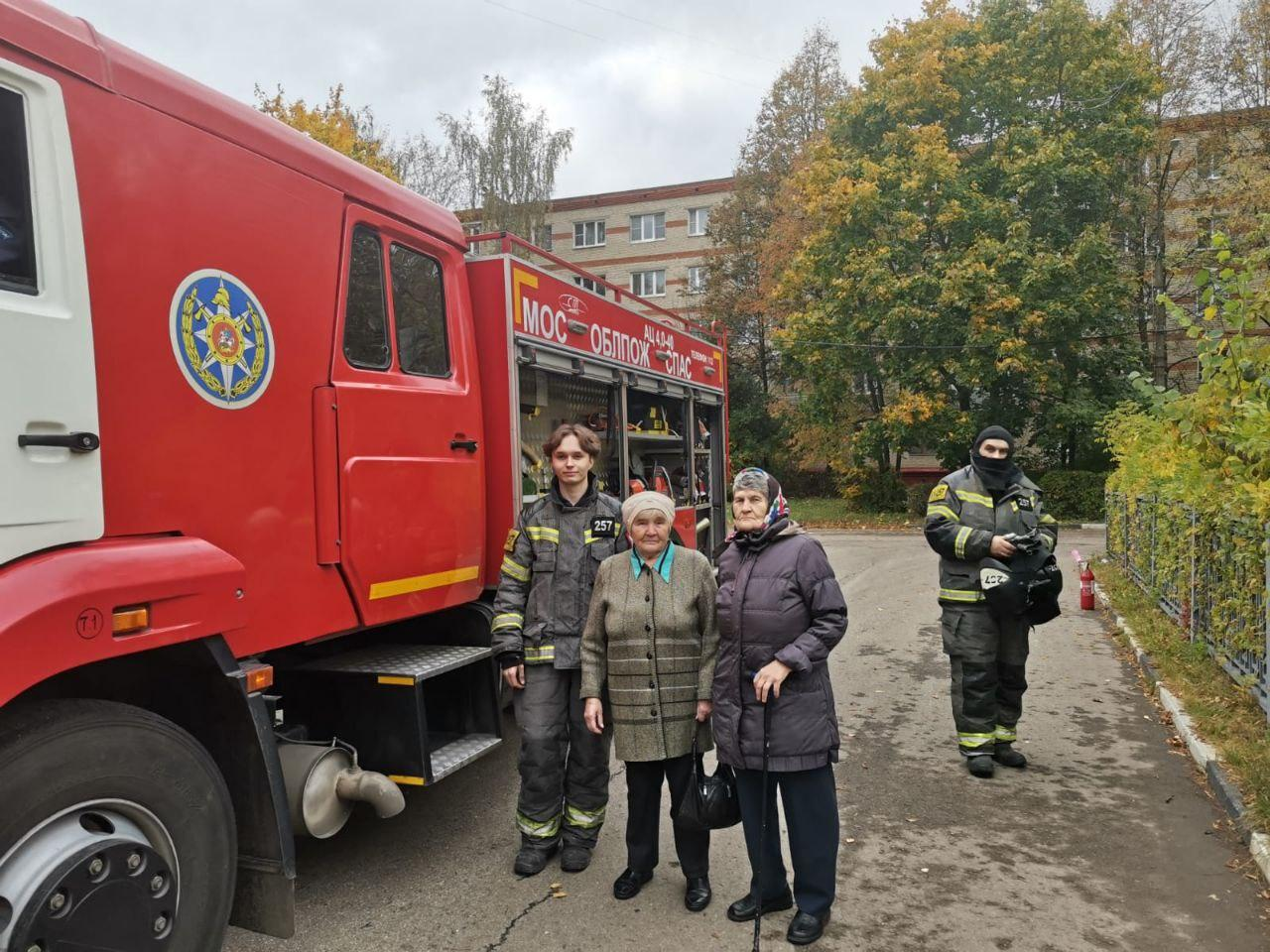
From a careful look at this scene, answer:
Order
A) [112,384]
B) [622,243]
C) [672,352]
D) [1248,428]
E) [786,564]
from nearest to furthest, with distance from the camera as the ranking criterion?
[112,384], [786,564], [1248,428], [672,352], [622,243]

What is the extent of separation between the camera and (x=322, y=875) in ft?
11.8

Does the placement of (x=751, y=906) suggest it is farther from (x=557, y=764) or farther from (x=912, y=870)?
(x=557, y=764)

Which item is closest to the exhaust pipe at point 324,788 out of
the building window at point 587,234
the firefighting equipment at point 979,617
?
the firefighting equipment at point 979,617

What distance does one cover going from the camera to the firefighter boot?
485cm

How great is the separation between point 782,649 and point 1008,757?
262cm

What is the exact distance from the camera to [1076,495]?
71.8 ft

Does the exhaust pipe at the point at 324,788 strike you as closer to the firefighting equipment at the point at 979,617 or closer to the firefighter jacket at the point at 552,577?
the firefighter jacket at the point at 552,577

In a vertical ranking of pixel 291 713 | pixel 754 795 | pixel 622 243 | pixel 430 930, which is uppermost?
pixel 622 243

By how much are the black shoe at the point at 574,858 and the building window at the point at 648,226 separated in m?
37.6

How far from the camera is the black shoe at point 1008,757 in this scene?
15.9 feet

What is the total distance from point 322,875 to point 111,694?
4.90 ft

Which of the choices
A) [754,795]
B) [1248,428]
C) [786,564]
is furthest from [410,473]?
[1248,428]

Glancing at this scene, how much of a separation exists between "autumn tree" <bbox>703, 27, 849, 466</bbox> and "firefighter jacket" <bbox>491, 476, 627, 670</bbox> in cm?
2628

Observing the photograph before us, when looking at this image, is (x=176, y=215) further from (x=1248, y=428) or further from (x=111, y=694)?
(x=1248, y=428)
